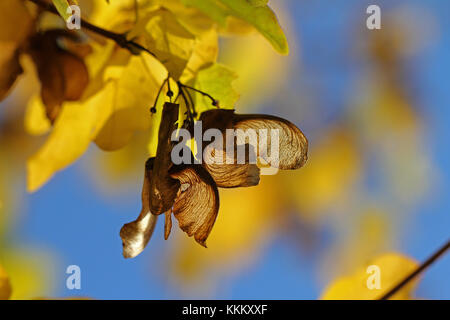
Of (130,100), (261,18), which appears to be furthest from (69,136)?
(261,18)

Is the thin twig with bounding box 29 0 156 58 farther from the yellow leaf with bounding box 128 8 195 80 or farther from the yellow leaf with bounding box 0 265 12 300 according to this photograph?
the yellow leaf with bounding box 0 265 12 300

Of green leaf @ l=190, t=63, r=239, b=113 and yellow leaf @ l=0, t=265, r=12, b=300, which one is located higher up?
green leaf @ l=190, t=63, r=239, b=113

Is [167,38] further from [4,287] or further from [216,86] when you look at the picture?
[4,287]

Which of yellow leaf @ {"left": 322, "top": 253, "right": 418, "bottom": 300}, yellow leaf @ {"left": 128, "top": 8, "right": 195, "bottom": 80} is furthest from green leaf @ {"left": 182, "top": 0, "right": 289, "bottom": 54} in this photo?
yellow leaf @ {"left": 322, "top": 253, "right": 418, "bottom": 300}

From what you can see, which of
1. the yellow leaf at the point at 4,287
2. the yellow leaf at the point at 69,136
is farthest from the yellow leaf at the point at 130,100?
the yellow leaf at the point at 4,287

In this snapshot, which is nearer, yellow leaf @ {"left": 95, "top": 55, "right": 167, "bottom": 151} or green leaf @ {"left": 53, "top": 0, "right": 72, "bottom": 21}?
green leaf @ {"left": 53, "top": 0, "right": 72, "bottom": 21}

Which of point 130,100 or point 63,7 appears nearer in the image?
point 63,7

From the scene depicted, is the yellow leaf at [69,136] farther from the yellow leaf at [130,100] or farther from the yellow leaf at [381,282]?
the yellow leaf at [381,282]
